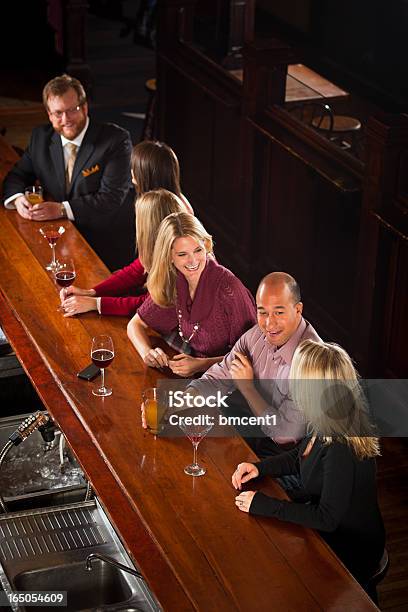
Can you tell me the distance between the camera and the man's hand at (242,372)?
401 centimetres

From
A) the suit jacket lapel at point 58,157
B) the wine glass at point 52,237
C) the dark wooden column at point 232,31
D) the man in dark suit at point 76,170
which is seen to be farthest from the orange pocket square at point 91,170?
the dark wooden column at point 232,31

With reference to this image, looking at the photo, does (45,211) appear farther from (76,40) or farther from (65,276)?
(76,40)

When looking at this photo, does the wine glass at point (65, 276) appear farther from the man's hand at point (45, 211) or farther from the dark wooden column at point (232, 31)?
the dark wooden column at point (232, 31)

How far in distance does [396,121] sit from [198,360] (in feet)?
5.88

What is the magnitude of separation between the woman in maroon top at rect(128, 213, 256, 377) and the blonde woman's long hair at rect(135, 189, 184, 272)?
19 centimetres

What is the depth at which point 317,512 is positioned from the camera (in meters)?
3.34

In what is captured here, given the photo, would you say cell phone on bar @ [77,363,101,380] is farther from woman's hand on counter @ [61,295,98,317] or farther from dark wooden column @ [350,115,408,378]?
dark wooden column @ [350,115,408,378]

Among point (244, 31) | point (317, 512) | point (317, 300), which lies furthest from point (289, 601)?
point (244, 31)

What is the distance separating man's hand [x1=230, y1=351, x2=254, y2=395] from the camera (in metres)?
4.01

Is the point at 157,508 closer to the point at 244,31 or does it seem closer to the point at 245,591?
the point at 245,591

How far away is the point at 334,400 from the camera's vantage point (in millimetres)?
3328

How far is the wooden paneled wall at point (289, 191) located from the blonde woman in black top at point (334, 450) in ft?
6.60

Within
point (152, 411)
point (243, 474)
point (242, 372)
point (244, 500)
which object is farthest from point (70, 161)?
point (244, 500)

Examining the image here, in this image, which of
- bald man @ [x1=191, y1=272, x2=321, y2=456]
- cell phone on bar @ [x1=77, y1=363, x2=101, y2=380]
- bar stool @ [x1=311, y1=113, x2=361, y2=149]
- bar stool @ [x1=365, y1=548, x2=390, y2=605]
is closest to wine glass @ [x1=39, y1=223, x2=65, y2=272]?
cell phone on bar @ [x1=77, y1=363, x2=101, y2=380]
